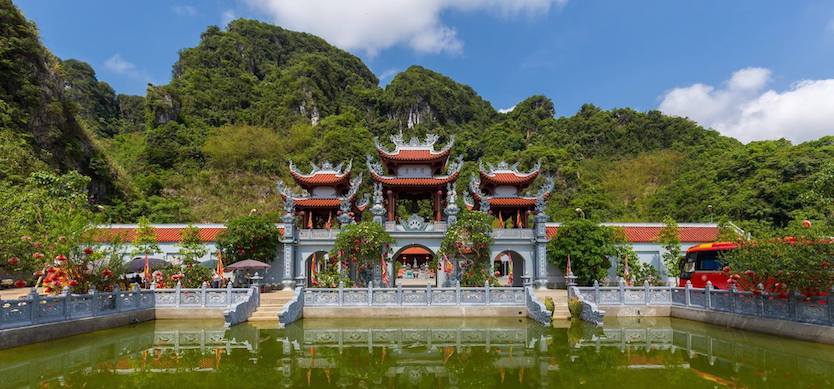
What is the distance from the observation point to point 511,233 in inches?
956

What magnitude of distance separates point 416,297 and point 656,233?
16294 millimetres

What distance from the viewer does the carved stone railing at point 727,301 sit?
12828 millimetres

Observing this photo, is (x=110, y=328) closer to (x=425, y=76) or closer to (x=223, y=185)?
(x=223, y=185)

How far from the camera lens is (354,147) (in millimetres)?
59500

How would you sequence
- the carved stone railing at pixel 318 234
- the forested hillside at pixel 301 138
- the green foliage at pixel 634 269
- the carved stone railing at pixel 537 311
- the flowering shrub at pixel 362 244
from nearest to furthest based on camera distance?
the carved stone railing at pixel 537 311
the flowering shrub at pixel 362 244
the green foliage at pixel 634 269
the carved stone railing at pixel 318 234
the forested hillside at pixel 301 138

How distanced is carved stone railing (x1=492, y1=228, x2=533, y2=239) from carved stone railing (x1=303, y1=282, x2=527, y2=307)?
18.9 feet

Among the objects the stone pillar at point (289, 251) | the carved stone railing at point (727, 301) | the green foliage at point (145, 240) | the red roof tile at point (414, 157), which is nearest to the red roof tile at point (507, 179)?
the red roof tile at point (414, 157)

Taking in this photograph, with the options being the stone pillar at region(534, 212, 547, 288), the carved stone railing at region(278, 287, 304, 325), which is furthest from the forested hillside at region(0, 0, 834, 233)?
the carved stone railing at region(278, 287, 304, 325)

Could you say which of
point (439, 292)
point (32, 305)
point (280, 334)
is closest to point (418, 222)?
point (439, 292)

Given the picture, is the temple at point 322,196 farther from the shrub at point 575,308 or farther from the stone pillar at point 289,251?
the shrub at point 575,308

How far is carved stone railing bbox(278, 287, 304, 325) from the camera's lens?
16.2 metres

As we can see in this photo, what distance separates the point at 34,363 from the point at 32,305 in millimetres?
2928

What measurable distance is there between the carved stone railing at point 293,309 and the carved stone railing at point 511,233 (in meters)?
9.96

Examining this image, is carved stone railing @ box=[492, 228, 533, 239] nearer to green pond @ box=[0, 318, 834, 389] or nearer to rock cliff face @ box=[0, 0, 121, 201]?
green pond @ box=[0, 318, 834, 389]
